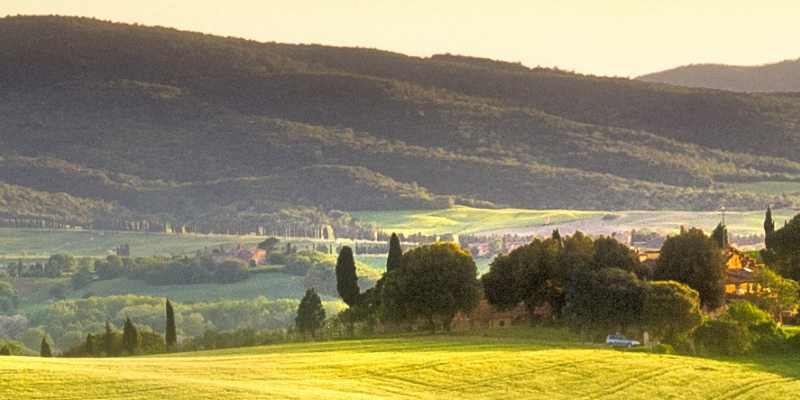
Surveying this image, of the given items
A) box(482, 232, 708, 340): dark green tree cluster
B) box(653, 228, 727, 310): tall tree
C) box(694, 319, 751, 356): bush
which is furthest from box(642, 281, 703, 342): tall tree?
box(653, 228, 727, 310): tall tree

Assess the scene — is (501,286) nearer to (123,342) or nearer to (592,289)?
(592,289)

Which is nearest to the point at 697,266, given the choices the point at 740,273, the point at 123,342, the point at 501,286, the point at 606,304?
the point at 740,273

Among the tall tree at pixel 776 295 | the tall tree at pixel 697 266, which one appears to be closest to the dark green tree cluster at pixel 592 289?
the tall tree at pixel 697 266

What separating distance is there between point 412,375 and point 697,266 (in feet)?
119

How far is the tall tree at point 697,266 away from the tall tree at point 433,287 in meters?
12.1

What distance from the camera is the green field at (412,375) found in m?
47.6

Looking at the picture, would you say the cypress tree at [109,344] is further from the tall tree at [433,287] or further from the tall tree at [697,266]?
the tall tree at [697,266]

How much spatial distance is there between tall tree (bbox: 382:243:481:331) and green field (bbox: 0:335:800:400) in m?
12.2

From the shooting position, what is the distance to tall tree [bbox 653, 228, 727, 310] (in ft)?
291

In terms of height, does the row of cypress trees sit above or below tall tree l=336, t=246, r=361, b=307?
below

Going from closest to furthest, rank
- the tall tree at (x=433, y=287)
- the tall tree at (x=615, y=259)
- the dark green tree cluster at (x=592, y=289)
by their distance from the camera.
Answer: the dark green tree cluster at (x=592, y=289)
the tall tree at (x=433, y=287)
the tall tree at (x=615, y=259)

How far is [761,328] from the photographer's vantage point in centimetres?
7581

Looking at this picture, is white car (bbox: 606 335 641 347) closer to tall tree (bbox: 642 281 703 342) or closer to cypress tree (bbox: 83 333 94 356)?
tall tree (bbox: 642 281 703 342)

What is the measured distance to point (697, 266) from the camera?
88688 millimetres
